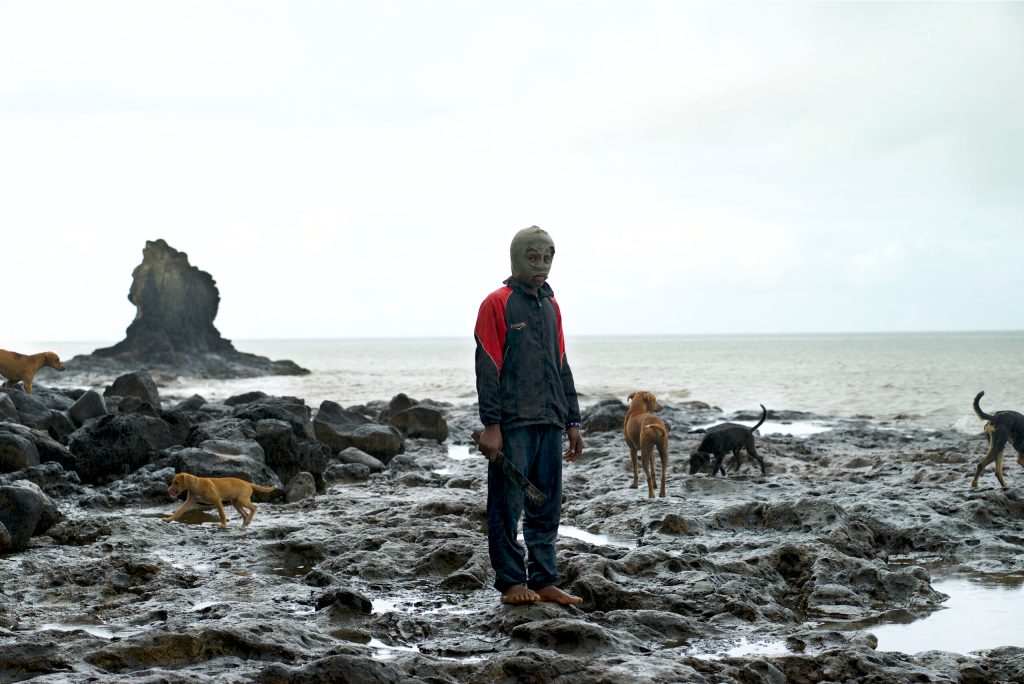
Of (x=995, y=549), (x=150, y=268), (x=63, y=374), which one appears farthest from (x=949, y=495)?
(x=150, y=268)

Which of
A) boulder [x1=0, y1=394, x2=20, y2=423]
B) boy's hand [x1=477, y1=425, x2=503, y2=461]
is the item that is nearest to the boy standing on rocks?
boy's hand [x1=477, y1=425, x2=503, y2=461]

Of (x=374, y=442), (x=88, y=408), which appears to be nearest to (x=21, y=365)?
(x=88, y=408)

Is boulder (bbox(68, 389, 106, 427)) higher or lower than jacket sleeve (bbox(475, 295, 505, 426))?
lower

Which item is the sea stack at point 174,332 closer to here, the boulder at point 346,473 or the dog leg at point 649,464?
the boulder at point 346,473

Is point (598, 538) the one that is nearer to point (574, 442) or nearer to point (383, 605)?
point (574, 442)

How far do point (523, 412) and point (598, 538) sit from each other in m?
2.97

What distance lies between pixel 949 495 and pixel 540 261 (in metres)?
5.92

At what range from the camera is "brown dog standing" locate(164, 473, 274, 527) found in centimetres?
808

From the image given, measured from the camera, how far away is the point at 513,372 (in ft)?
17.2

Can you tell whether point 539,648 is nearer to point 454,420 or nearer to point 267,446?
point 267,446

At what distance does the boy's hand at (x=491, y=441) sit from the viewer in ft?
16.7

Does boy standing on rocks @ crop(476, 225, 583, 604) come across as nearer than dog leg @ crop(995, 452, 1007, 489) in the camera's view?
Yes

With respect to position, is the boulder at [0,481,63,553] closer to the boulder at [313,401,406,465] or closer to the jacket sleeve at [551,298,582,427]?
the jacket sleeve at [551,298,582,427]

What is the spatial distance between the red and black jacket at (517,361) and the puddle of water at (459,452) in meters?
9.09
